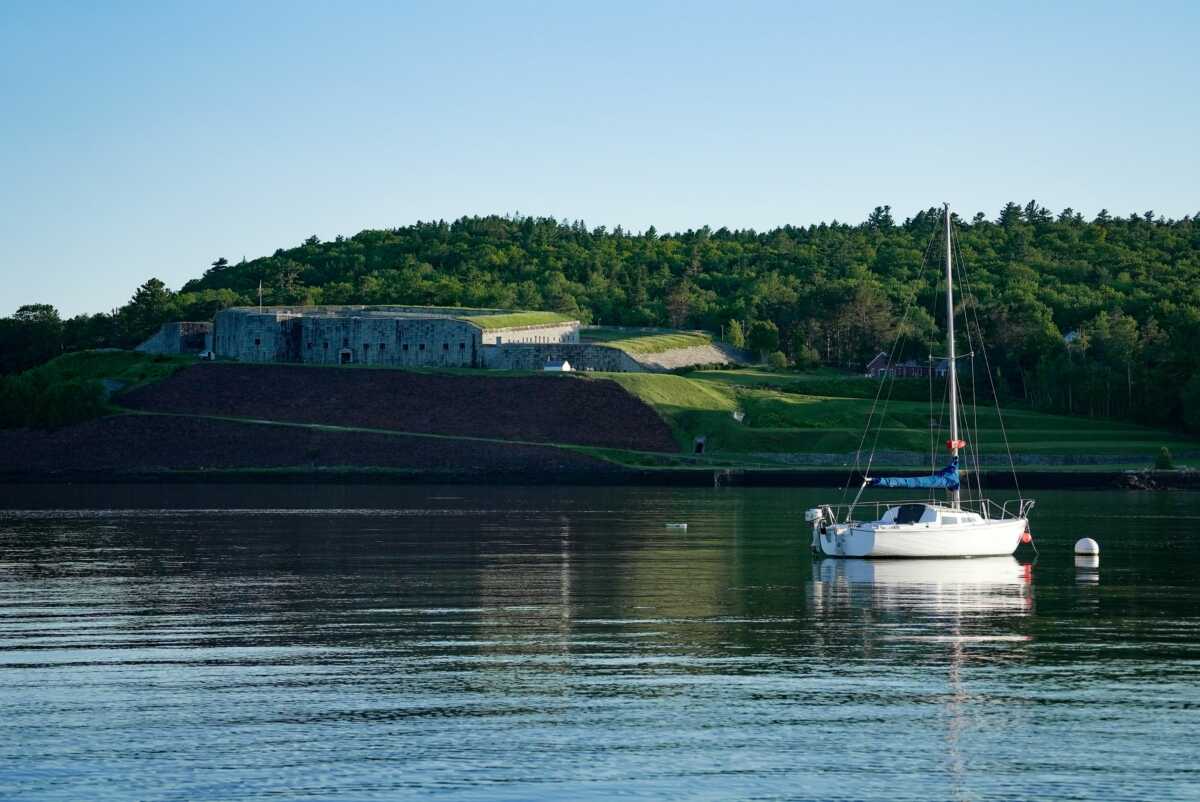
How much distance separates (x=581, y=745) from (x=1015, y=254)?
169565mm

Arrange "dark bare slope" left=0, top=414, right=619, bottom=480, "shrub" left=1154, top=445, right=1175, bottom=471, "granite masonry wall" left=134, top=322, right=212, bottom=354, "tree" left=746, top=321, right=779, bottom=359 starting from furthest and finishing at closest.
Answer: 1. "tree" left=746, top=321, right=779, bottom=359
2. "granite masonry wall" left=134, top=322, right=212, bottom=354
3. "dark bare slope" left=0, top=414, right=619, bottom=480
4. "shrub" left=1154, top=445, right=1175, bottom=471

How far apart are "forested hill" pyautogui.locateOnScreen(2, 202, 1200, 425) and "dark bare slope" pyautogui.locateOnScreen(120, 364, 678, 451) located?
91.7ft

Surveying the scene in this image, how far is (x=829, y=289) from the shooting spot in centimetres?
13275

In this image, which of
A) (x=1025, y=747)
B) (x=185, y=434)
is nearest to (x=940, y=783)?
(x=1025, y=747)

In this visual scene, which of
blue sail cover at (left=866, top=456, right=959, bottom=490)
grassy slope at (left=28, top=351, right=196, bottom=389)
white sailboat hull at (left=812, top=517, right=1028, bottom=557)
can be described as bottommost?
white sailboat hull at (left=812, top=517, right=1028, bottom=557)

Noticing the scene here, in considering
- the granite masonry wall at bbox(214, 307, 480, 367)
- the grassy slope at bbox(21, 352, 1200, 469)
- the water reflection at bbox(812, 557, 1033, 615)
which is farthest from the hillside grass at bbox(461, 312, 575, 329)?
the water reflection at bbox(812, 557, 1033, 615)

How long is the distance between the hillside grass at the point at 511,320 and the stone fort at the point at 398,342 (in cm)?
9

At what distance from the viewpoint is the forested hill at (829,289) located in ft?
345

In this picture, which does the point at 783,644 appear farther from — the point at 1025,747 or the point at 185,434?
the point at 185,434

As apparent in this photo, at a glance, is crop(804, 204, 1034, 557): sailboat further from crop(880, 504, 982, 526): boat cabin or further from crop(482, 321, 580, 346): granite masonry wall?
crop(482, 321, 580, 346): granite masonry wall

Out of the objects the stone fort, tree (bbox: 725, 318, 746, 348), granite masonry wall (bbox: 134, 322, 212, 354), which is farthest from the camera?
tree (bbox: 725, 318, 746, 348)

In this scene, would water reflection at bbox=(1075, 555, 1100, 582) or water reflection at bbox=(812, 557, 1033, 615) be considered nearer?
water reflection at bbox=(812, 557, 1033, 615)

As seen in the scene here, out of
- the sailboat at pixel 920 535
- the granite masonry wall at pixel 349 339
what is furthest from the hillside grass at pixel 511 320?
the sailboat at pixel 920 535

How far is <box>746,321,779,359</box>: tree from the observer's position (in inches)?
4978
